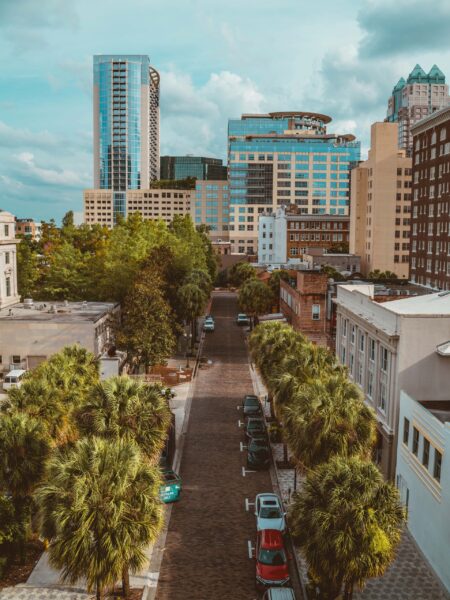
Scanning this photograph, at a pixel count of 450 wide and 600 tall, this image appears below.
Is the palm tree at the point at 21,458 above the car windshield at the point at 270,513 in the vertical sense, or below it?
above

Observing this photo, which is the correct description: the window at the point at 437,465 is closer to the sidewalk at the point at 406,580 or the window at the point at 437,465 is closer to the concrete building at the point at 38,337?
the sidewalk at the point at 406,580

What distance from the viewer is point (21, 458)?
74.6 feet

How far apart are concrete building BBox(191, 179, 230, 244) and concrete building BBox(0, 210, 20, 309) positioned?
122287 millimetres

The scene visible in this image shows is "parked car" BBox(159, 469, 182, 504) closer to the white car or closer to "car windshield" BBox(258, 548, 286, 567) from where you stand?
the white car

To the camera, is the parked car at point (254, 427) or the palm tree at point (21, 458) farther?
the parked car at point (254, 427)

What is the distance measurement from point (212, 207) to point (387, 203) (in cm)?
9224

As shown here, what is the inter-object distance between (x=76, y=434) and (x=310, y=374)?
12150 mm

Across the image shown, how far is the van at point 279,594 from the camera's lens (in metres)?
19.5

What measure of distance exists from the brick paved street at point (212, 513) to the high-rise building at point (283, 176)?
12191 cm

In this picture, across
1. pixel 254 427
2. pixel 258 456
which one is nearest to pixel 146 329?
pixel 254 427

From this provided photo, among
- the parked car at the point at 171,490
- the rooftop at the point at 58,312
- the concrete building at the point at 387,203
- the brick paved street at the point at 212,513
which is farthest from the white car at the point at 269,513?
the concrete building at the point at 387,203

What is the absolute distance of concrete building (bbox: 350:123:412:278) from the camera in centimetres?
9969

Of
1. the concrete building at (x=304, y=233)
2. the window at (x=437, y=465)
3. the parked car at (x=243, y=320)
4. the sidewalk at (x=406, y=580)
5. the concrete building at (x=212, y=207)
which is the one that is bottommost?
the sidewalk at (x=406, y=580)

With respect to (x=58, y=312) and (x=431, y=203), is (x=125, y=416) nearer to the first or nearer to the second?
(x=58, y=312)
